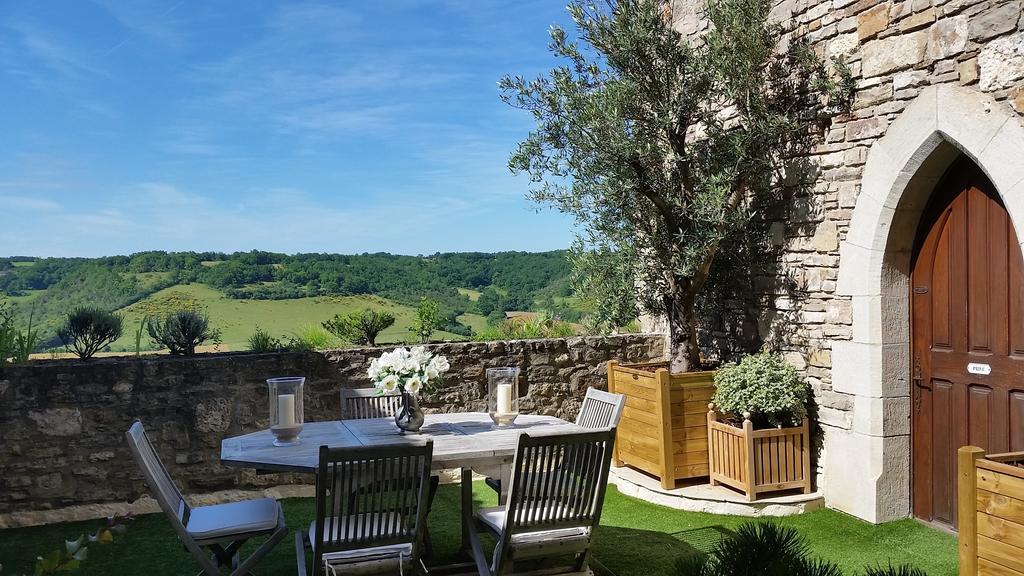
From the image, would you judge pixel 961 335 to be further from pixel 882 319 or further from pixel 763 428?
pixel 763 428

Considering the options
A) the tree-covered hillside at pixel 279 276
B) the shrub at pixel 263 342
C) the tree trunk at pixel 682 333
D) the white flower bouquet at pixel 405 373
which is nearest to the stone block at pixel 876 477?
the tree trunk at pixel 682 333

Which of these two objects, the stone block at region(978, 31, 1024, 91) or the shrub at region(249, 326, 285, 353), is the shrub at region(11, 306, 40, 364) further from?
the stone block at region(978, 31, 1024, 91)

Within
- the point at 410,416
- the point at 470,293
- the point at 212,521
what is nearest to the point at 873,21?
the point at 410,416

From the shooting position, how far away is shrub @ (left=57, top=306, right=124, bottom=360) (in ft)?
18.6

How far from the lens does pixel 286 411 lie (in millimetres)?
3760

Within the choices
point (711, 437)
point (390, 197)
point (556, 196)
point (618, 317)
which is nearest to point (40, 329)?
point (556, 196)

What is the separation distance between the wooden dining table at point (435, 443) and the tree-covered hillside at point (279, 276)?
6515 mm

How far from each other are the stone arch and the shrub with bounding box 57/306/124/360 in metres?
5.37

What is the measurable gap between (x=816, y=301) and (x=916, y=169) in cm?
115

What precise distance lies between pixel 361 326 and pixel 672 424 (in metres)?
3.00

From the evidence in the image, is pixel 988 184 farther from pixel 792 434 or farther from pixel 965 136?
pixel 792 434

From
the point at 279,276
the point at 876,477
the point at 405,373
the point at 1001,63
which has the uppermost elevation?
the point at 1001,63

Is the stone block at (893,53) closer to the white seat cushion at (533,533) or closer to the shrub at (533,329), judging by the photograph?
the white seat cushion at (533,533)

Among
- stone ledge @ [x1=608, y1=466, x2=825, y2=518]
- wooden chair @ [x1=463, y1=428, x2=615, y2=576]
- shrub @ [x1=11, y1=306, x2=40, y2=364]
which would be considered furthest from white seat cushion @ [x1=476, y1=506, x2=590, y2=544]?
shrub @ [x1=11, y1=306, x2=40, y2=364]
